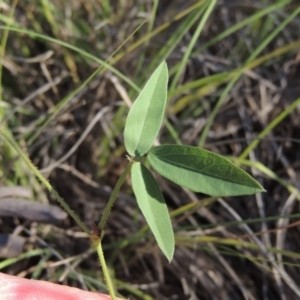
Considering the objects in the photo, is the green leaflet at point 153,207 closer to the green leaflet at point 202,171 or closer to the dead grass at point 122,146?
the green leaflet at point 202,171

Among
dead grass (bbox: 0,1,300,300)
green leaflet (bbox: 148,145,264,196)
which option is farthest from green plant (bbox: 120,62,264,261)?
dead grass (bbox: 0,1,300,300)

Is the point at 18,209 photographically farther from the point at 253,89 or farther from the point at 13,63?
the point at 253,89

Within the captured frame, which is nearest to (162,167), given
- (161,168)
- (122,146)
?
(161,168)

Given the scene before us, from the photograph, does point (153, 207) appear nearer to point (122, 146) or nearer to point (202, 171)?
point (202, 171)

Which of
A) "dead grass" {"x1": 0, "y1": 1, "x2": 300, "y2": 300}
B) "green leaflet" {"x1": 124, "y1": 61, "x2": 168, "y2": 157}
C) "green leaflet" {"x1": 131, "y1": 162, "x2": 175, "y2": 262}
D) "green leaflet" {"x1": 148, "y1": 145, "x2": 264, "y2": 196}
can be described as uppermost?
"green leaflet" {"x1": 124, "y1": 61, "x2": 168, "y2": 157}

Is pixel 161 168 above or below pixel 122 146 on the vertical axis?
above

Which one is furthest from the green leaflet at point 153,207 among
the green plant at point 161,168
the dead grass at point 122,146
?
the dead grass at point 122,146

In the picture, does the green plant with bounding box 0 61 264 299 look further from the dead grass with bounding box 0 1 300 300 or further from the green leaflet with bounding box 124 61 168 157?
the dead grass with bounding box 0 1 300 300

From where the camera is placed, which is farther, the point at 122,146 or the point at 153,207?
the point at 122,146
